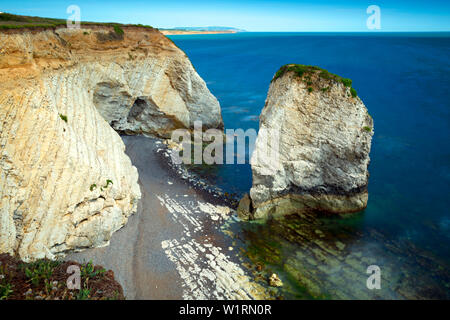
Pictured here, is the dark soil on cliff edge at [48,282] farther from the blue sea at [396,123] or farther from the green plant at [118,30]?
the green plant at [118,30]

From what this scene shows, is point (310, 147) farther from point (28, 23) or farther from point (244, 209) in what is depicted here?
point (28, 23)

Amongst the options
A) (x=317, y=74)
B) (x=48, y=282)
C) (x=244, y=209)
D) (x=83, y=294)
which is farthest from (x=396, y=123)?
(x=48, y=282)

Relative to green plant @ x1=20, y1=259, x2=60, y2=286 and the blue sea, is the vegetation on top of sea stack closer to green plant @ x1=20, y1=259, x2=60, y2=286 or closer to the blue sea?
the blue sea

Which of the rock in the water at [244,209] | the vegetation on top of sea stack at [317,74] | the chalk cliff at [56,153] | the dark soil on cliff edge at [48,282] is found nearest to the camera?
the dark soil on cliff edge at [48,282]

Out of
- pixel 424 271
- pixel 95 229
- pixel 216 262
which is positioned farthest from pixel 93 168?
pixel 424 271

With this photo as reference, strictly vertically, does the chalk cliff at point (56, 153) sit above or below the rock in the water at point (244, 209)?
above

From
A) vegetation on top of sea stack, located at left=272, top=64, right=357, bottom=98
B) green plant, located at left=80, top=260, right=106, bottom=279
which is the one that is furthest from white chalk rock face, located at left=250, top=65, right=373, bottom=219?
green plant, located at left=80, top=260, right=106, bottom=279

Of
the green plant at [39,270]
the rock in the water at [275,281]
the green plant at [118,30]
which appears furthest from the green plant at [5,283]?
the green plant at [118,30]
